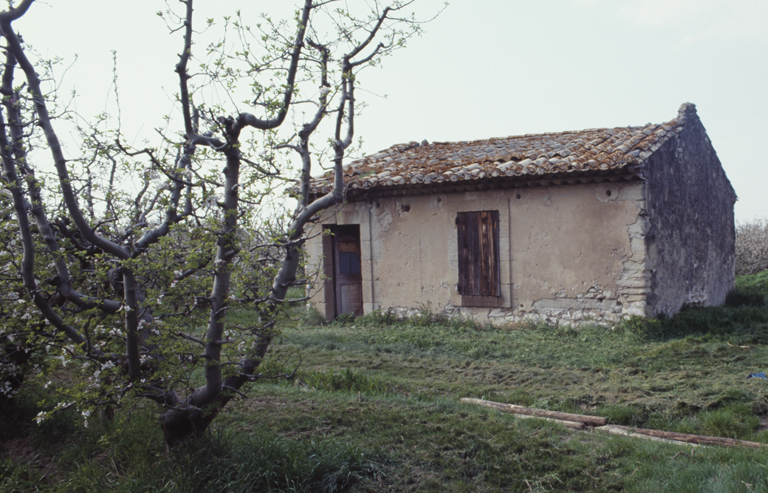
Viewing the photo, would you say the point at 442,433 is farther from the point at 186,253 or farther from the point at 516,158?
the point at 516,158

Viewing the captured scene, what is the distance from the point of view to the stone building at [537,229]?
8.53 meters

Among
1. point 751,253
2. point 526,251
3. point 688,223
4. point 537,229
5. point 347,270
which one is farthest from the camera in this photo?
point 751,253

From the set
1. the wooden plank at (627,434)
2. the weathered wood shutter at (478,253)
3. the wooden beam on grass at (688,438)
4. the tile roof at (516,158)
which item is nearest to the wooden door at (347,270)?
the tile roof at (516,158)

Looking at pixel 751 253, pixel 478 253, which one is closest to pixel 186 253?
pixel 478 253

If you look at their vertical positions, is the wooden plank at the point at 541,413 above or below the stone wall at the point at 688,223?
below

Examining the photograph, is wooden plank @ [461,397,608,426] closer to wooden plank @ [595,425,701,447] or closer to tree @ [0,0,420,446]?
wooden plank @ [595,425,701,447]

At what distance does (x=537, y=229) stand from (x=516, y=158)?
131 centimetres

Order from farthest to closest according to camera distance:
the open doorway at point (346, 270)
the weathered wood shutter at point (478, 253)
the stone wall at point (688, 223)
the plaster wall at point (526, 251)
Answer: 1. the open doorway at point (346, 270)
2. the weathered wood shutter at point (478, 253)
3. the stone wall at point (688, 223)
4. the plaster wall at point (526, 251)

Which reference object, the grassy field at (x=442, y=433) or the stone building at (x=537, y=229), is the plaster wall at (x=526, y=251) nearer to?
the stone building at (x=537, y=229)

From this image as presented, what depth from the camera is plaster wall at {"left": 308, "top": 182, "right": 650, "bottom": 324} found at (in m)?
8.52

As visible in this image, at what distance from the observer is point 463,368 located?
6945 millimetres

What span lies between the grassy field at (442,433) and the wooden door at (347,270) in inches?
159

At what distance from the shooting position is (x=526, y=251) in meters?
9.29

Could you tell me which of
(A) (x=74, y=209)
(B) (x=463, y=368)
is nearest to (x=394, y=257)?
(B) (x=463, y=368)
